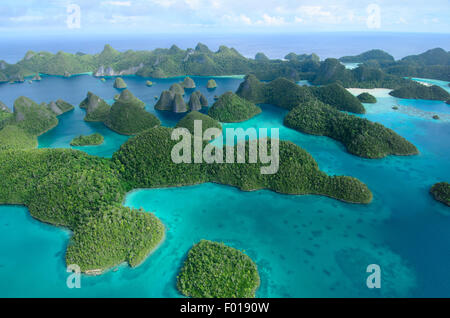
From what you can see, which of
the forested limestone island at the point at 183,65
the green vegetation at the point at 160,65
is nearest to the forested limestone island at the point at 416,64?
the forested limestone island at the point at 183,65

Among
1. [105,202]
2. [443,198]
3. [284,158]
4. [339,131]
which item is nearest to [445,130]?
[339,131]

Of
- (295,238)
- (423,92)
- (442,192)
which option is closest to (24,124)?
(295,238)

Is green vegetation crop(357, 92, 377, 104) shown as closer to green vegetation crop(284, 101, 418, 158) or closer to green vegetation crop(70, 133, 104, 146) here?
green vegetation crop(284, 101, 418, 158)

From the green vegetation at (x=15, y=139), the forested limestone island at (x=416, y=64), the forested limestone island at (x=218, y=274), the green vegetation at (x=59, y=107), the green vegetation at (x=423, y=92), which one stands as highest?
the forested limestone island at (x=416, y=64)

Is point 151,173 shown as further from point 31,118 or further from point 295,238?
point 31,118

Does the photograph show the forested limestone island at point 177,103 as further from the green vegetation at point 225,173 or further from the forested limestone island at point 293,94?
the green vegetation at point 225,173

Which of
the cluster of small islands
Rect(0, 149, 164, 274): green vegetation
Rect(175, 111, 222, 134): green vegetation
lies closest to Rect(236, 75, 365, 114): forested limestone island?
the cluster of small islands
